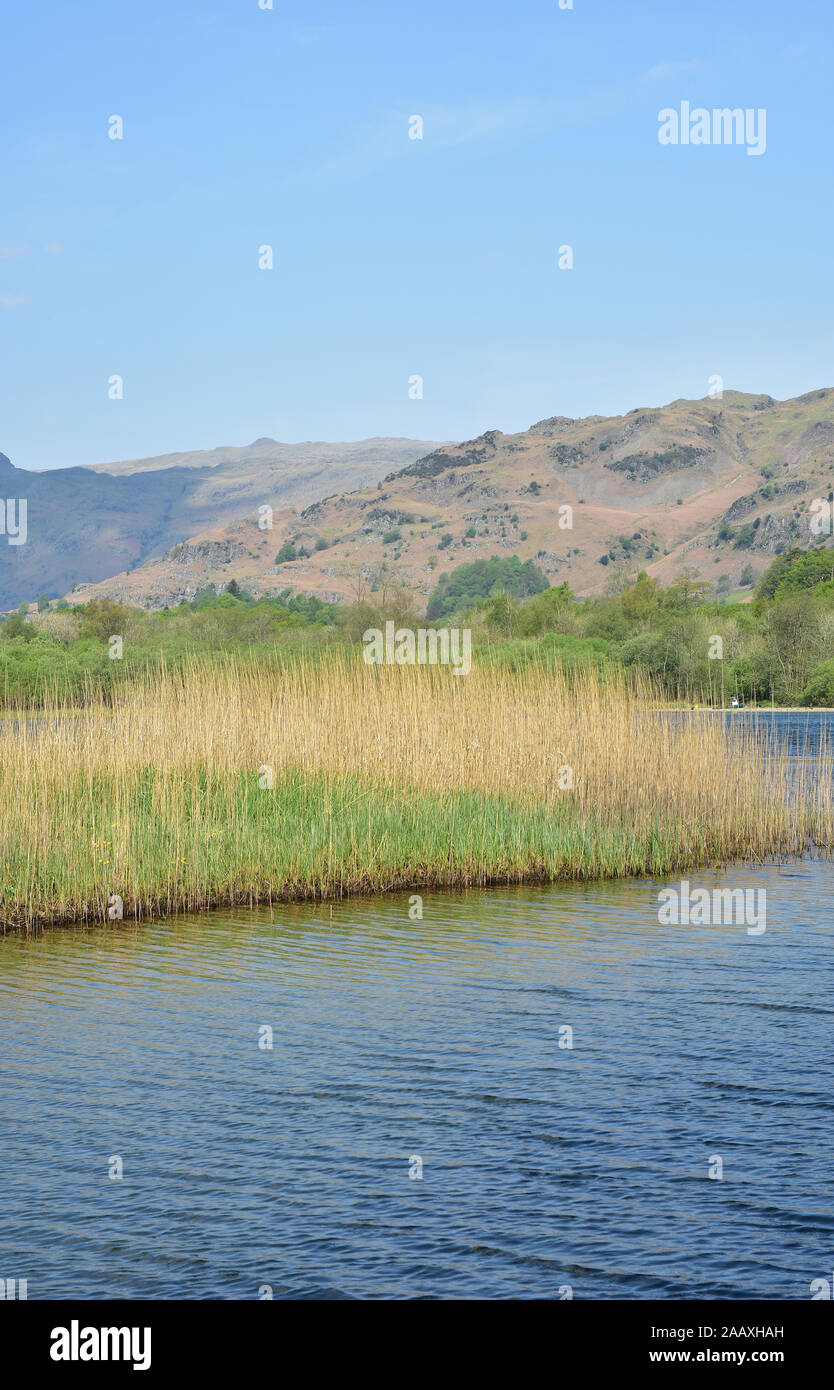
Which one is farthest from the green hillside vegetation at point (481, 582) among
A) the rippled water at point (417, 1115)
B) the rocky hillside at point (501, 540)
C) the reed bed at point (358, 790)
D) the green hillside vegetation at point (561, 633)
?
the rippled water at point (417, 1115)

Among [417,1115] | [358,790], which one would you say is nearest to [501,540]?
[358,790]

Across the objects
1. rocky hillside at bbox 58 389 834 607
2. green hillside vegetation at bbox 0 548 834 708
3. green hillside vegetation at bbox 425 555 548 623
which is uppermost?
rocky hillside at bbox 58 389 834 607

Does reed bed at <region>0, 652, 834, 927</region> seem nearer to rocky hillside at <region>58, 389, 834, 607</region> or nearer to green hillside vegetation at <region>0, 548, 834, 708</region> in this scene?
green hillside vegetation at <region>0, 548, 834, 708</region>

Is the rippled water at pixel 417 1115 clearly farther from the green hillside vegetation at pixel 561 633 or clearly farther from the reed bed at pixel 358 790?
the green hillside vegetation at pixel 561 633

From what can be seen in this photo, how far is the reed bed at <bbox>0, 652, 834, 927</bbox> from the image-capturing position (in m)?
12.8

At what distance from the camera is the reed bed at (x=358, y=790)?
12.8 meters

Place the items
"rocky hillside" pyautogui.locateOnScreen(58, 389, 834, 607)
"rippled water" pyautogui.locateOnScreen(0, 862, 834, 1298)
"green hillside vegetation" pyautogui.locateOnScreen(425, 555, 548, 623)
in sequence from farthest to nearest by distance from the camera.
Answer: "rocky hillside" pyautogui.locateOnScreen(58, 389, 834, 607) → "green hillside vegetation" pyautogui.locateOnScreen(425, 555, 548, 623) → "rippled water" pyautogui.locateOnScreen(0, 862, 834, 1298)

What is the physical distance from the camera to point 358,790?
587 inches

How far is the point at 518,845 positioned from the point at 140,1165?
8.51 meters

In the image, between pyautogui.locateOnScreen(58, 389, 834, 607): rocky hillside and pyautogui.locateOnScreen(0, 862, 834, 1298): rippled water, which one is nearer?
pyautogui.locateOnScreen(0, 862, 834, 1298): rippled water

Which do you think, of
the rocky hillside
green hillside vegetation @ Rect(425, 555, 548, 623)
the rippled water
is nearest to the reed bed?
the rippled water

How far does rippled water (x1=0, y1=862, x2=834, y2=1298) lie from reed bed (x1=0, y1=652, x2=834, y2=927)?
130 centimetres

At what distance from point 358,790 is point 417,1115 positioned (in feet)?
26.1
